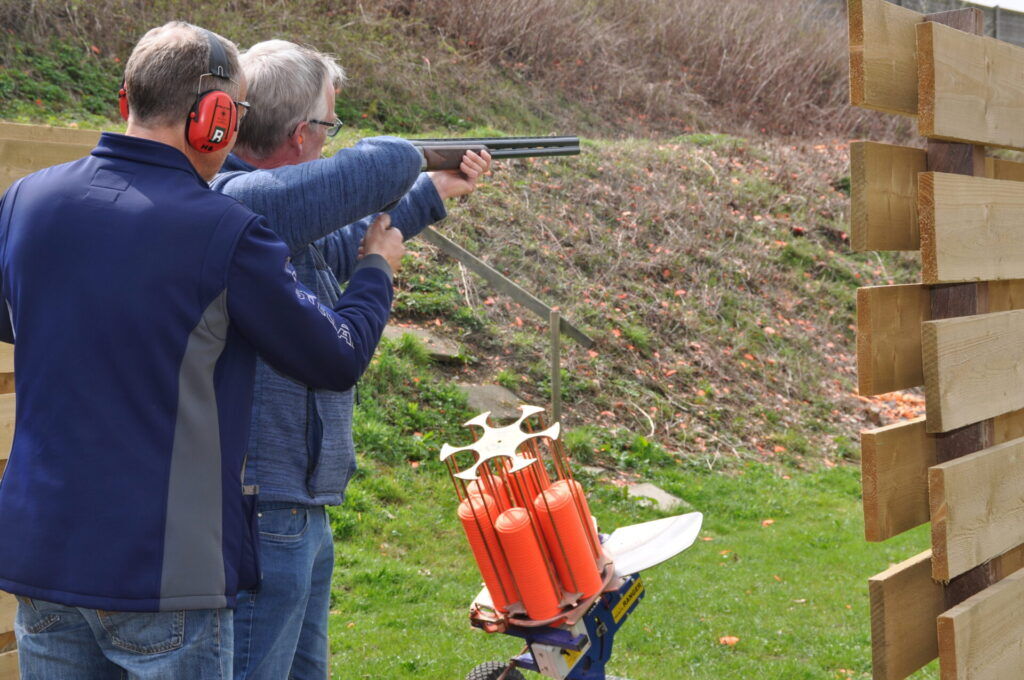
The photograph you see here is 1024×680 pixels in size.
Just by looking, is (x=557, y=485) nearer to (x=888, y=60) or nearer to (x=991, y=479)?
(x=991, y=479)

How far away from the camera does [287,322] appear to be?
71.2 inches

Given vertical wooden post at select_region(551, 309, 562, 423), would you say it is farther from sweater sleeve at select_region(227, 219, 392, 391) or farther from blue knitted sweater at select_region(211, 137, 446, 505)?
sweater sleeve at select_region(227, 219, 392, 391)

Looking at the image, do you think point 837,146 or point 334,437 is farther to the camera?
point 837,146

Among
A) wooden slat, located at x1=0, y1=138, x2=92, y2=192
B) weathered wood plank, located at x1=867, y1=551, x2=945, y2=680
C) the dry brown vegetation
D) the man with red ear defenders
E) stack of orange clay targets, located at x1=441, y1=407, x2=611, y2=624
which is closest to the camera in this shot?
the man with red ear defenders

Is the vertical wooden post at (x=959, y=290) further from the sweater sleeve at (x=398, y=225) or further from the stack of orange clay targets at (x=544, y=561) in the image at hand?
the sweater sleeve at (x=398, y=225)

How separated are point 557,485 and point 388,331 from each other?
4.94 metres

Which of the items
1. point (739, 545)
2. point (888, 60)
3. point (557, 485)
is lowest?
point (739, 545)

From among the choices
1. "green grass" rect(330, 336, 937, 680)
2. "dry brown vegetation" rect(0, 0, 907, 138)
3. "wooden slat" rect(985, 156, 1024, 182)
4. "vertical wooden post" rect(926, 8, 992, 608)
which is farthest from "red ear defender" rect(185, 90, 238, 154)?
"dry brown vegetation" rect(0, 0, 907, 138)

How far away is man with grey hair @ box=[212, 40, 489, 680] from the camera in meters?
2.10

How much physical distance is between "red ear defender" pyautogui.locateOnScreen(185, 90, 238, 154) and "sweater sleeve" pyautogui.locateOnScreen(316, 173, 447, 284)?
2.08 feet

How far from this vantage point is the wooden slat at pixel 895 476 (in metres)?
2.36

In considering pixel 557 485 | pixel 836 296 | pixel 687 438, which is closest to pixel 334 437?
pixel 557 485

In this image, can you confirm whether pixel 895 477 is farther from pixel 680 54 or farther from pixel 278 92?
pixel 680 54

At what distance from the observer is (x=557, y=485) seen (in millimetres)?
3119
